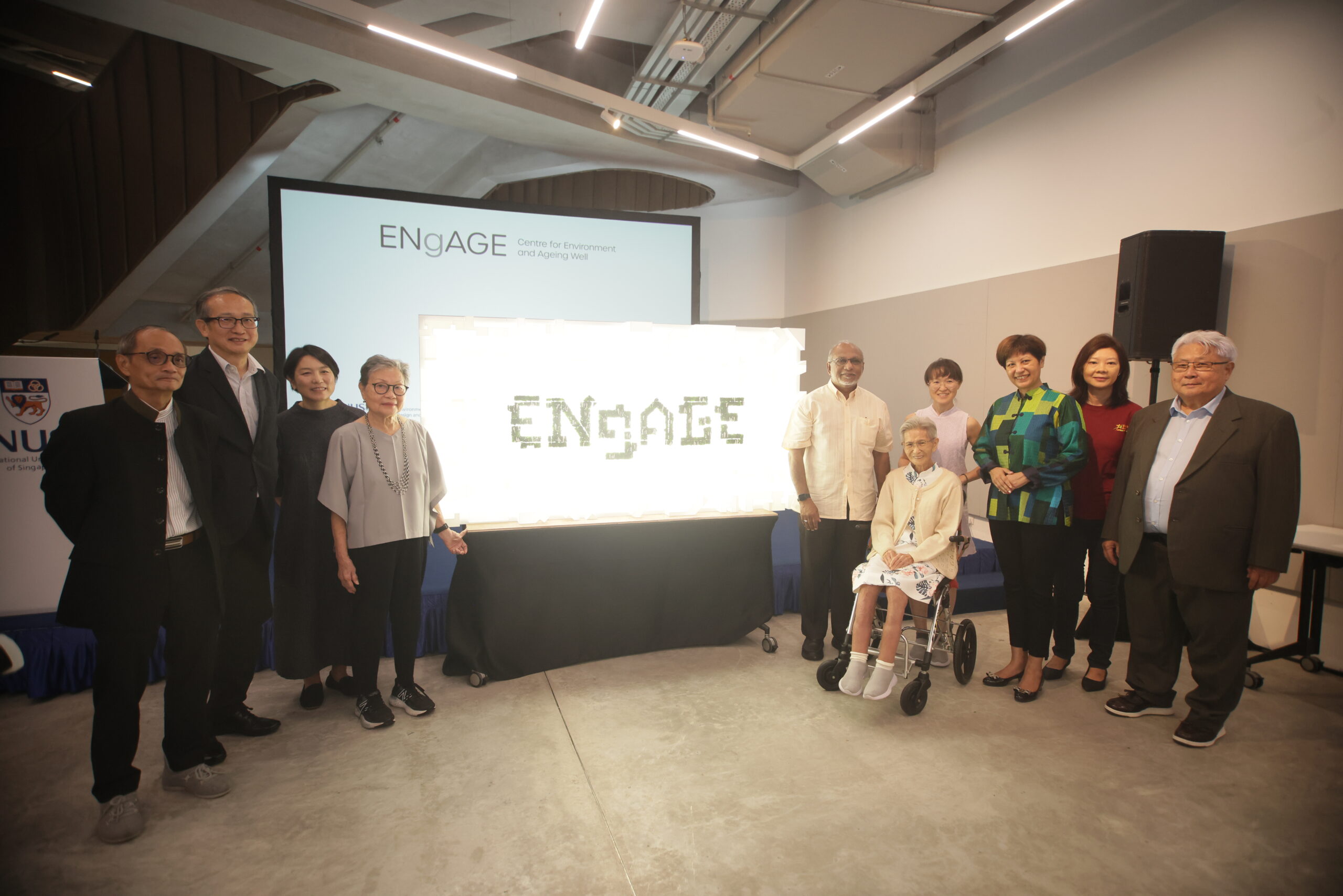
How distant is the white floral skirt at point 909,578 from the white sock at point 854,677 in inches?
11.5

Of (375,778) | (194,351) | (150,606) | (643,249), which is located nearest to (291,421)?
(150,606)

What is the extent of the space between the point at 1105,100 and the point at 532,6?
4595 millimetres

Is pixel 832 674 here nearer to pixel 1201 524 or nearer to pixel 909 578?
pixel 909 578

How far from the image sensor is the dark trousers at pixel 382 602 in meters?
2.45

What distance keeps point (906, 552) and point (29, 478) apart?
13.8 ft

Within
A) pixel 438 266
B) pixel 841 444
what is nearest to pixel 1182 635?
pixel 841 444

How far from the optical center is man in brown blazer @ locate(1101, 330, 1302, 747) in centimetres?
222

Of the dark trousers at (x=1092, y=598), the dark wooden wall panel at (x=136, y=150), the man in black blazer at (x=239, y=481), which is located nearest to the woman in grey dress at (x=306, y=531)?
the man in black blazer at (x=239, y=481)

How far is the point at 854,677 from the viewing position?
2.72 m

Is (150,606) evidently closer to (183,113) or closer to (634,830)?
(634,830)

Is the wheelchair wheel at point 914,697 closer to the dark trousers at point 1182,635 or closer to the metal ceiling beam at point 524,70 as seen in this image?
the dark trousers at point 1182,635

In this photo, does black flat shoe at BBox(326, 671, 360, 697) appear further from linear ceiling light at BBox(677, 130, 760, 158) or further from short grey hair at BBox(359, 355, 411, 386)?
linear ceiling light at BBox(677, 130, 760, 158)

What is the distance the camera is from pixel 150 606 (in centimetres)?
191

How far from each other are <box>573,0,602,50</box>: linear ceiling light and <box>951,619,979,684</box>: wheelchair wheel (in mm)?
4373
